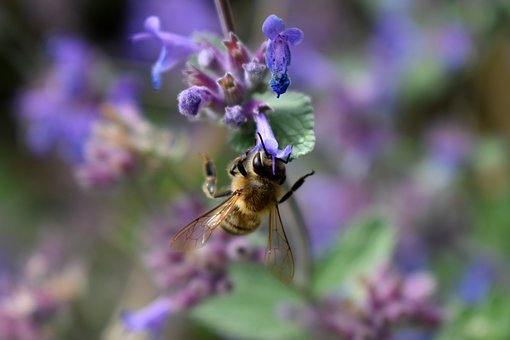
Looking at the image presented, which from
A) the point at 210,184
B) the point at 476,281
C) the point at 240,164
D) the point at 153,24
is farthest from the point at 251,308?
the point at 153,24

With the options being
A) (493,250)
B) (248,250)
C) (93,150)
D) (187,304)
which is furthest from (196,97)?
(493,250)

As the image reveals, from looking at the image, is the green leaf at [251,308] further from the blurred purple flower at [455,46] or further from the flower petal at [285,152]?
the blurred purple flower at [455,46]

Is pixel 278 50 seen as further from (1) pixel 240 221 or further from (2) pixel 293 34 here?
(1) pixel 240 221

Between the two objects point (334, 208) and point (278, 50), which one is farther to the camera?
point (334, 208)

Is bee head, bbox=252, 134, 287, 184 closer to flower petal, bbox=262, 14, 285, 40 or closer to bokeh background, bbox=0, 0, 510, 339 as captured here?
flower petal, bbox=262, 14, 285, 40

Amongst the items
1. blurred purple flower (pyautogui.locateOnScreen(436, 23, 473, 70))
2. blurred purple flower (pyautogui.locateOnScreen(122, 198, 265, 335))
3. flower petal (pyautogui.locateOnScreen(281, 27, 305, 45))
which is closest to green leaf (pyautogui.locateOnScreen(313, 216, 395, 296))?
blurred purple flower (pyautogui.locateOnScreen(122, 198, 265, 335))

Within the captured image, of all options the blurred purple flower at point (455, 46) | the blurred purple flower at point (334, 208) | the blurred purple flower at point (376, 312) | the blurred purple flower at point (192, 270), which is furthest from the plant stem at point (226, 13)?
the blurred purple flower at point (455, 46)

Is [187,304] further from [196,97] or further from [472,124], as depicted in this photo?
[472,124]
